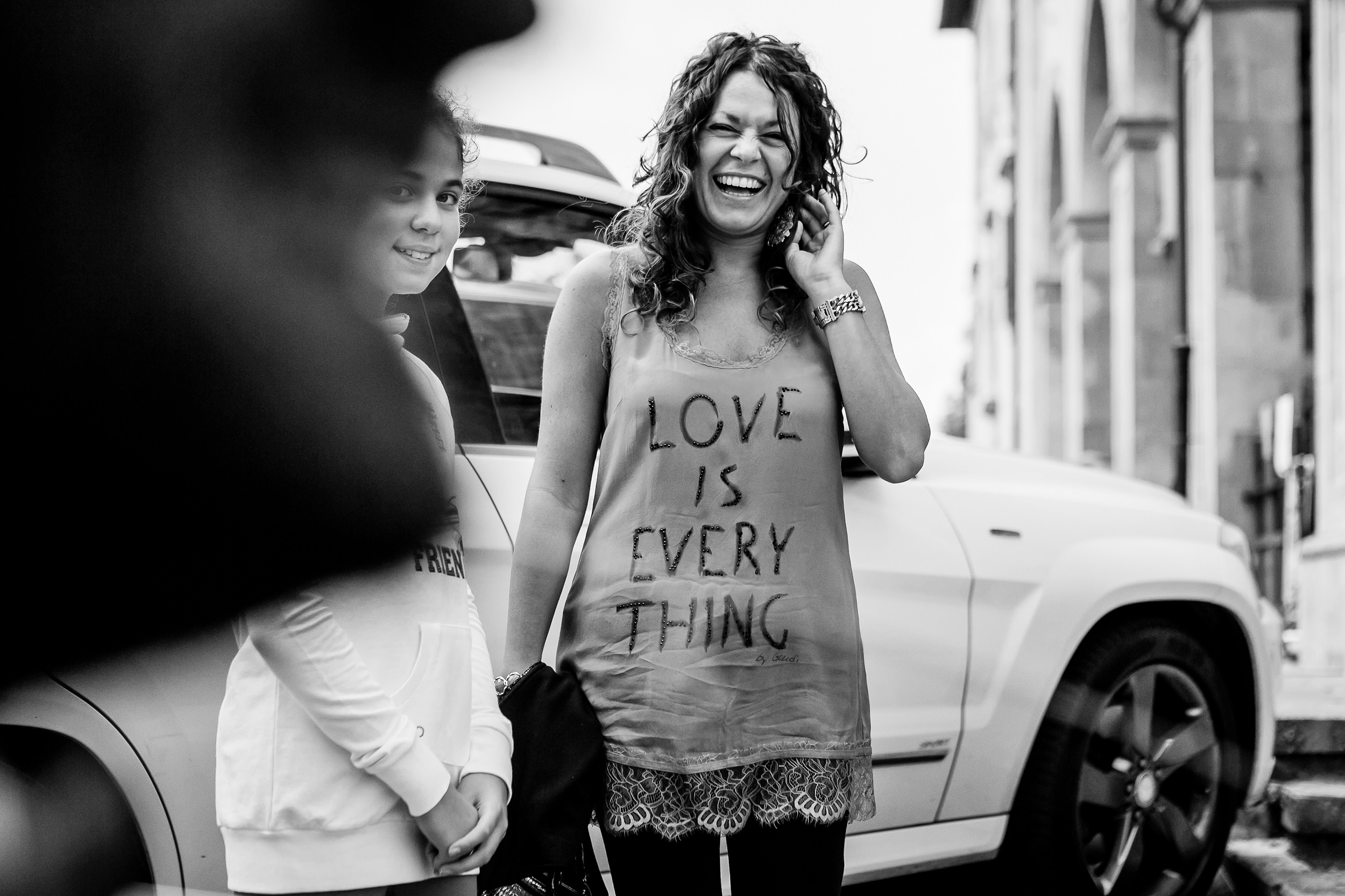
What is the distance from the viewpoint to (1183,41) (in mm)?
14828

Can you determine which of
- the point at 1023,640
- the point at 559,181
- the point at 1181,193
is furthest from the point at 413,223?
the point at 1181,193

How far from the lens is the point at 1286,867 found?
3795 mm

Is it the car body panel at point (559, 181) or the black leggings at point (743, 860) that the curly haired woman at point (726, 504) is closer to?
the black leggings at point (743, 860)

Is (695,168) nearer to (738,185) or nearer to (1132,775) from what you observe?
(738,185)

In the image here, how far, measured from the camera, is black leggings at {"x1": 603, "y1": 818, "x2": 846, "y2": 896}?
5.79 ft

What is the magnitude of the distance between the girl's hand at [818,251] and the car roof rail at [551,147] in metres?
0.28

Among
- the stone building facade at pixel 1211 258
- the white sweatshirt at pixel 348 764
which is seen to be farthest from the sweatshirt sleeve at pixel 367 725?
the stone building facade at pixel 1211 258

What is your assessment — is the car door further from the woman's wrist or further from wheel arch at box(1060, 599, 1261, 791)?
the woman's wrist

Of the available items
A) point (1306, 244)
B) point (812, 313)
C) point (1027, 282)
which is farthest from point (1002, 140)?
point (812, 313)

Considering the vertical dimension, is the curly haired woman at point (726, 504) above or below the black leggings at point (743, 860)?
above

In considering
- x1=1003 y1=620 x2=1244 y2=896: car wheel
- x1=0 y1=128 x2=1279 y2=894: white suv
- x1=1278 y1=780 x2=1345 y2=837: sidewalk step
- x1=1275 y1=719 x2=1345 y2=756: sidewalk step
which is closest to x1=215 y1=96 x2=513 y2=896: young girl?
x1=0 y1=128 x2=1279 y2=894: white suv

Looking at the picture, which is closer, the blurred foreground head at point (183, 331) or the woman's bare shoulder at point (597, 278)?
the blurred foreground head at point (183, 331)

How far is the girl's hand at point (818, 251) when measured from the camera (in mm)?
1768

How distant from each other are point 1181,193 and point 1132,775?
12.7 metres
